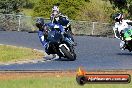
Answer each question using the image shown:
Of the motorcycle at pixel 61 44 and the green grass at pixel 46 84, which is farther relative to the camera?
the motorcycle at pixel 61 44

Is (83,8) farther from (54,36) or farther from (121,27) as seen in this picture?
(54,36)

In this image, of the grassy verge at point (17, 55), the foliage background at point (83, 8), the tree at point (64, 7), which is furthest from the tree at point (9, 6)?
the grassy verge at point (17, 55)

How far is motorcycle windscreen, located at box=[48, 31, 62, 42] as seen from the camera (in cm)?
1836

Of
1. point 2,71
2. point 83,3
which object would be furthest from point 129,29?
point 83,3

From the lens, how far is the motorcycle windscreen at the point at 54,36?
1836 centimetres

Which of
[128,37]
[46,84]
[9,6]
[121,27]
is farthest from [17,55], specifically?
[9,6]

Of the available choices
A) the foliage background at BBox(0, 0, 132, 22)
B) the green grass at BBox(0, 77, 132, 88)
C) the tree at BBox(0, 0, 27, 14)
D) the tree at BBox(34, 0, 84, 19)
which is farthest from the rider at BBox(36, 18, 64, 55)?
the tree at BBox(0, 0, 27, 14)

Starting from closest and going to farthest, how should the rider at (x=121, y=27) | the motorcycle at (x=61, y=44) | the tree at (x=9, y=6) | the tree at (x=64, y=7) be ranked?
the motorcycle at (x=61, y=44), the rider at (x=121, y=27), the tree at (x=64, y=7), the tree at (x=9, y=6)

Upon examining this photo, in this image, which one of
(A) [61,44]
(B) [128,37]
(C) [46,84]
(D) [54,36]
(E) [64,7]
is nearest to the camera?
(C) [46,84]

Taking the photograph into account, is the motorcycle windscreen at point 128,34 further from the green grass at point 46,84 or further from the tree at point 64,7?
the tree at point 64,7

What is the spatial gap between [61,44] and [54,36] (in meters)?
0.46

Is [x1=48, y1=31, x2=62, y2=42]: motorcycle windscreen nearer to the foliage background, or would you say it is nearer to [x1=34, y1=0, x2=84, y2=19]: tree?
the foliage background

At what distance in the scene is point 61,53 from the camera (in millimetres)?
18312

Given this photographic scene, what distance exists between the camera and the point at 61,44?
59.9 ft
